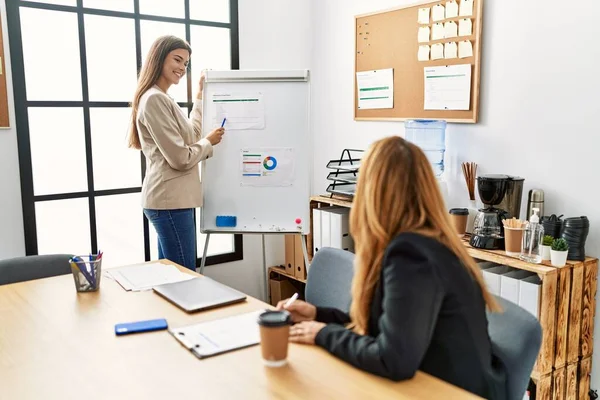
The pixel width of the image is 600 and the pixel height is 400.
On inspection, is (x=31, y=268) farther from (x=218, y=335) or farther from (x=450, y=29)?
(x=450, y=29)

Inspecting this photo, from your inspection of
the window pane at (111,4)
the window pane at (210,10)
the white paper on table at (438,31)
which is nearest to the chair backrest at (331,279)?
the white paper on table at (438,31)

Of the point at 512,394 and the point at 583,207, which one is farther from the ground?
the point at 583,207

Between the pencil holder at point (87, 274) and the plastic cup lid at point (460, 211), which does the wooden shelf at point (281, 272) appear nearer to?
the plastic cup lid at point (460, 211)

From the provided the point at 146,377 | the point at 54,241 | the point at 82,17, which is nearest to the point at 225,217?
the point at 54,241

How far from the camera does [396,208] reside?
134cm

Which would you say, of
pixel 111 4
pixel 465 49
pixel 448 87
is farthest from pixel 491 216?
pixel 111 4

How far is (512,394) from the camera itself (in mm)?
1387

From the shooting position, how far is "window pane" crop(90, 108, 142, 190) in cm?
334

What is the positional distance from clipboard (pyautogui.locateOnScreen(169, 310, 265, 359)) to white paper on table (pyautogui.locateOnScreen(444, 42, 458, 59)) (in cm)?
199

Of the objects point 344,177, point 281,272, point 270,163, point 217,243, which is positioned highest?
point 270,163

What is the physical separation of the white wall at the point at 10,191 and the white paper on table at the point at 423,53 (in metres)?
2.19

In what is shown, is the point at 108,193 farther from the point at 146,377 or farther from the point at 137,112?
the point at 146,377

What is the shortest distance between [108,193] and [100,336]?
6.51 feet

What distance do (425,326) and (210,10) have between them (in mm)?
3039
